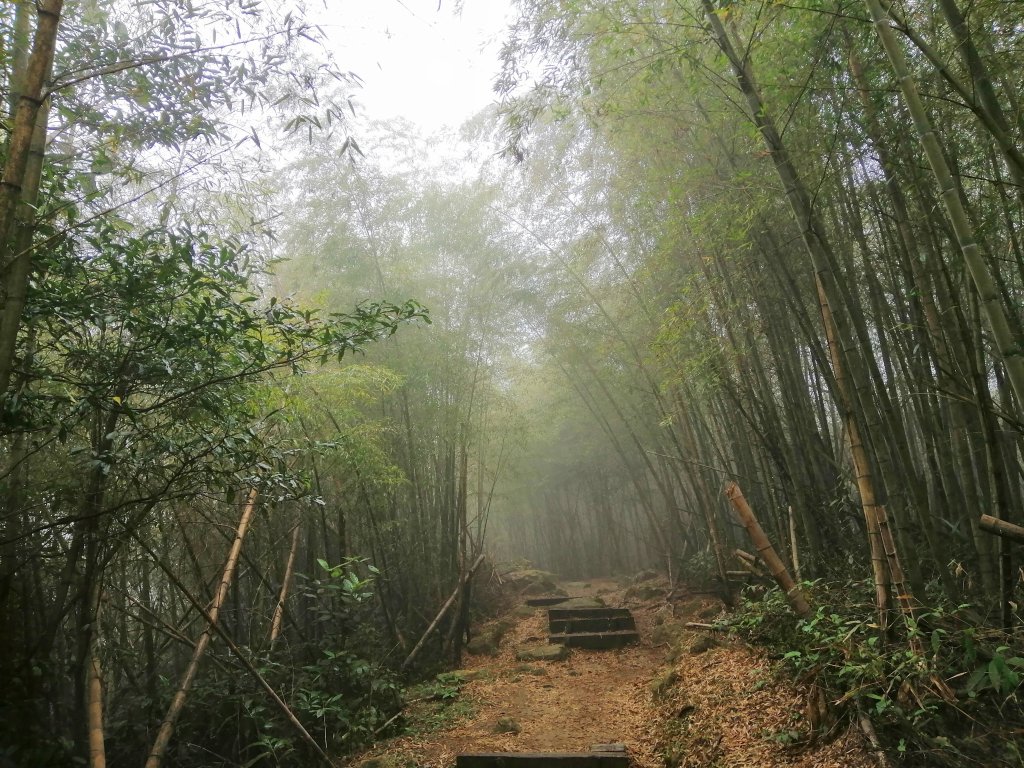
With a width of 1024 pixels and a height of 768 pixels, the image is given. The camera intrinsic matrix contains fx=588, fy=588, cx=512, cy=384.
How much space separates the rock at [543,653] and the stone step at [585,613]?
2.30 feet

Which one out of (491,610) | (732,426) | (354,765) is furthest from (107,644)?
(491,610)

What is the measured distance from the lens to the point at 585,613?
21.5 ft

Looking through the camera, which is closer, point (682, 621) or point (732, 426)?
point (732, 426)

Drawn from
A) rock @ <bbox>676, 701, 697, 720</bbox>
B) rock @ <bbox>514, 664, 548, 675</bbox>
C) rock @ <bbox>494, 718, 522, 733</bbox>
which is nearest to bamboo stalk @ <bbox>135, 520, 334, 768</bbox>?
rock @ <bbox>494, 718, 522, 733</bbox>

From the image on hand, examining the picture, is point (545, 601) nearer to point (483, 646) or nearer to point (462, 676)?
point (483, 646)

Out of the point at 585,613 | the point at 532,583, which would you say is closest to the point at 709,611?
the point at 585,613

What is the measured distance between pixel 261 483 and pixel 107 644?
1.98m

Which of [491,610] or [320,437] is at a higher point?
[320,437]

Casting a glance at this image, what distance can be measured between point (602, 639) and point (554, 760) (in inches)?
124

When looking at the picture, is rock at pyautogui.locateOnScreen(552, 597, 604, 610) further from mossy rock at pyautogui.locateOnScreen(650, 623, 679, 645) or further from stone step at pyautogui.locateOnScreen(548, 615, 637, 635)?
mossy rock at pyautogui.locateOnScreen(650, 623, 679, 645)

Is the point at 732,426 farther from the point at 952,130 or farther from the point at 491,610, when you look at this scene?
the point at 491,610

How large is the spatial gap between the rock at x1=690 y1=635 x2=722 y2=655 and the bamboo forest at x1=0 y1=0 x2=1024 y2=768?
0.03 meters

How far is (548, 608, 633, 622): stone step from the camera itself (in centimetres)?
644

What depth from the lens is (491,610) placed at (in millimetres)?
8070
